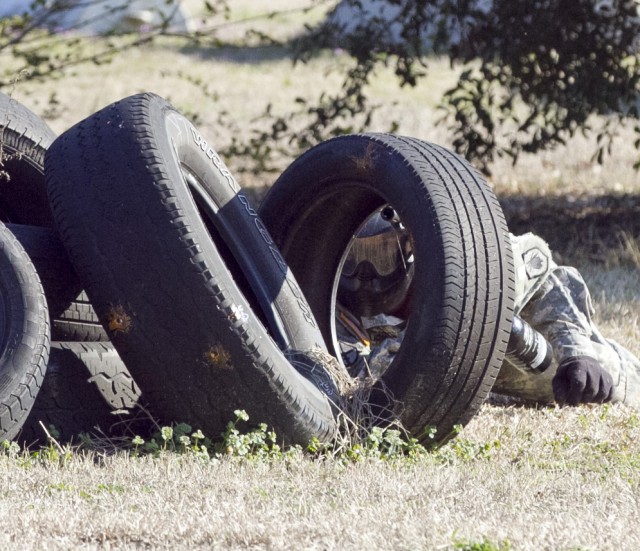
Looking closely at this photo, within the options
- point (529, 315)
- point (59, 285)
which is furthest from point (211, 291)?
point (529, 315)

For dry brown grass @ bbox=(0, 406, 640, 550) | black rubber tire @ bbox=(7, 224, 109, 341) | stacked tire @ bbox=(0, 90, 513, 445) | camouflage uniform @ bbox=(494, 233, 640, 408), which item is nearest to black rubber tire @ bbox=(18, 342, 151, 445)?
stacked tire @ bbox=(0, 90, 513, 445)

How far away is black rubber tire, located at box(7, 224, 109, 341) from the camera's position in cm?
447

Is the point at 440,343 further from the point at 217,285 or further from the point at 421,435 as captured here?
the point at 217,285

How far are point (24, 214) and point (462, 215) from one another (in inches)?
81.2

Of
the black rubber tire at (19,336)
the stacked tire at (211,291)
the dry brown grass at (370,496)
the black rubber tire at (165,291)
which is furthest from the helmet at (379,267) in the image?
the black rubber tire at (19,336)

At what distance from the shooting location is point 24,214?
522 centimetres

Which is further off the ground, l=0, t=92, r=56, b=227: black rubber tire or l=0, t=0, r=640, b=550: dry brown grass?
l=0, t=92, r=56, b=227: black rubber tire

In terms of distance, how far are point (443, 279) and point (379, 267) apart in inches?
51.5

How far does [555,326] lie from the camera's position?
5.41 m

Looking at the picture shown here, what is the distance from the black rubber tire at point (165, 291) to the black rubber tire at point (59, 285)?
0.36 m

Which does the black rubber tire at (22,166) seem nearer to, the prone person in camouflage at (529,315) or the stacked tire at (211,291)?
the stacked tire at (211,291)

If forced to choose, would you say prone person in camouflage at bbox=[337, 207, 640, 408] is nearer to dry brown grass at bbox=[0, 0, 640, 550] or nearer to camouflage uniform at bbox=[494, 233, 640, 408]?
camouflage uniform at bbox=[494, 233, 640, 408]

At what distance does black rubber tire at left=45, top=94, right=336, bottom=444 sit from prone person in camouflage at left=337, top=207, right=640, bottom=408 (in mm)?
1097

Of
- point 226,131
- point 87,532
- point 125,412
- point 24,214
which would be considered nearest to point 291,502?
point 87,532
